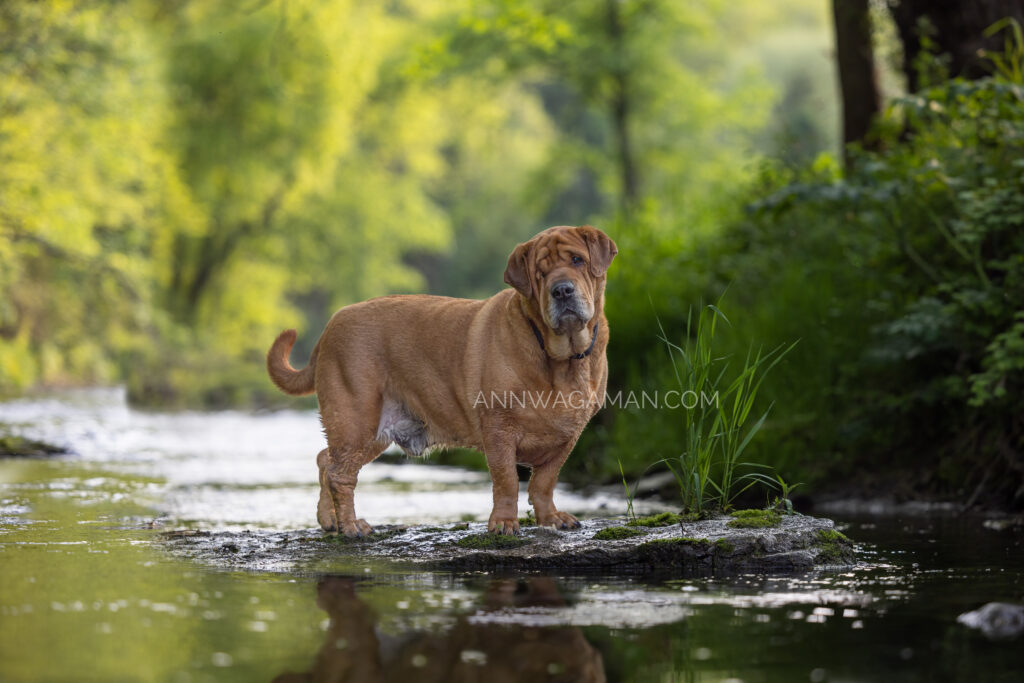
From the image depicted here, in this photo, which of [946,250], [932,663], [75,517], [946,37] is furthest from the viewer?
[946,37]

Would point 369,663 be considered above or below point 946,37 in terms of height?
below

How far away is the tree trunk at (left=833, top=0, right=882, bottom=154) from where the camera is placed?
1288 centimetres

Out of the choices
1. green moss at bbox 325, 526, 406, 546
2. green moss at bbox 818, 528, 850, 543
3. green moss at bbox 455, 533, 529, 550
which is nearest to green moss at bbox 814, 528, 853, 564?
green moss at bbox 818, 528, 850, 543

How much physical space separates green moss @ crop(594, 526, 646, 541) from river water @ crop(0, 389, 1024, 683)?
51 centimetres

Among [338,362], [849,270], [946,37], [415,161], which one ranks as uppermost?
A: [415,161]

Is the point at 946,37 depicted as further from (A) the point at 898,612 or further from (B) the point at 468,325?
(A) the point at 898,612

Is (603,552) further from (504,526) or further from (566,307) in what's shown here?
(566,307)

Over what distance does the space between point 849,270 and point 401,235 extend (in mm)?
31579

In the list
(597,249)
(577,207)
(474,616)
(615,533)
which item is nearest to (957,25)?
(597,249)

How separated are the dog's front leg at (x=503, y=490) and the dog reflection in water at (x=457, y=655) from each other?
1.46m

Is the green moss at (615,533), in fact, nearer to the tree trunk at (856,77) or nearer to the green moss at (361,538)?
the green moss at (361,538)

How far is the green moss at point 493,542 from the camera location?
6.04 metres

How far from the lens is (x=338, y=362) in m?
6.82

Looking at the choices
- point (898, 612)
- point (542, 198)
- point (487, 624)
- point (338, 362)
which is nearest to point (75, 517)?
point (338, 362)
